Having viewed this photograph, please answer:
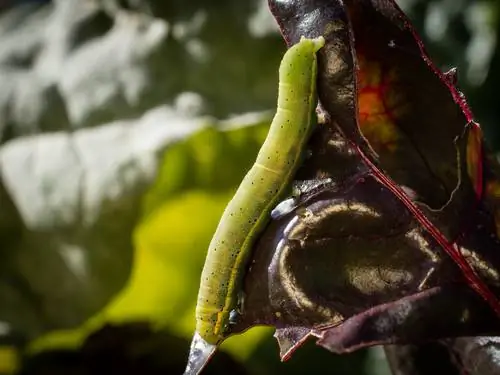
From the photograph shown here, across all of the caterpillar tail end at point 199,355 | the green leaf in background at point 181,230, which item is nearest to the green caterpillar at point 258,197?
the caterpillar tail end at point 199,355

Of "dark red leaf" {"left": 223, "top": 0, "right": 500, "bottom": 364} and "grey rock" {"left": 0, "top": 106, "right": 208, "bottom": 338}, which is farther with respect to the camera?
"grey rock" {"left": 0, "top": 106, "right": 208, "bottom": 338}

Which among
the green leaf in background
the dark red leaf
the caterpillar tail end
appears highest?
the dark red leaf

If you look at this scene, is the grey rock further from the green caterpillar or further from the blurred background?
the green caterpillar

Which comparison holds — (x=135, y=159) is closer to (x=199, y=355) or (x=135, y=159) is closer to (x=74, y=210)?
(x=74, y=210)

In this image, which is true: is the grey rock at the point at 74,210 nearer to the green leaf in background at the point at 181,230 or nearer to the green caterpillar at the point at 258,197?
the green leaf in background at the point at 181,230

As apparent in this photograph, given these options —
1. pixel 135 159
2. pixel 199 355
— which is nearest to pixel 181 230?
pixel 135 159

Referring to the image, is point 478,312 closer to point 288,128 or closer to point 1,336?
point 288,128

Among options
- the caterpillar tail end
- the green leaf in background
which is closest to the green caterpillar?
the caterpillar tail end
